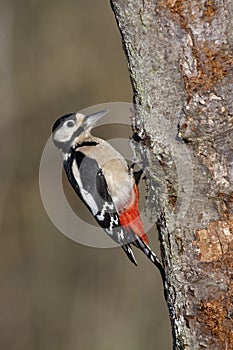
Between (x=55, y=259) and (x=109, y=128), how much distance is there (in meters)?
1.03

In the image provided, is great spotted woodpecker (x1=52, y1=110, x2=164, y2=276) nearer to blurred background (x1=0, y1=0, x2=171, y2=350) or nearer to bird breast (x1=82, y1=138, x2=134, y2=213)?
bird breast (x1=82, y1=138, x2=134, y2=213)

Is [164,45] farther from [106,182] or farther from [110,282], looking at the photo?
[110,282]

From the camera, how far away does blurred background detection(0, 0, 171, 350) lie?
510cm

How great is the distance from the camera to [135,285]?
478 centimetres

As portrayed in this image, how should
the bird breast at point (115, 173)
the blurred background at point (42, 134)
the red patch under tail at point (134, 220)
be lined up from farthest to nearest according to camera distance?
the blurred background at point (42, 134) → the bird breast at point (115, 173) → the red patch under tail at point (134, 220)

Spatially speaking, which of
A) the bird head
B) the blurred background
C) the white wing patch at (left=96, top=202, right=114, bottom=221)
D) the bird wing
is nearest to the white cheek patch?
the bird head

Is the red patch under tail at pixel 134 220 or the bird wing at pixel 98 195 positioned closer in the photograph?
the red patch under tail at pixel 134 220

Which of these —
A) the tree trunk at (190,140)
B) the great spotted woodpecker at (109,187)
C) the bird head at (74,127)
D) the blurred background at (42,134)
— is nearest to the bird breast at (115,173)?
the great spotted woodpecker at (109,187)

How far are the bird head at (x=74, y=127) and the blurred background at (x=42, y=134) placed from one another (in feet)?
6.02

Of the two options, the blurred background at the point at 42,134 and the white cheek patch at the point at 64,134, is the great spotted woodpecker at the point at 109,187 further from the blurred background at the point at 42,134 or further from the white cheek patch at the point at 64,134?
→ the blurred background at the point at 42,134

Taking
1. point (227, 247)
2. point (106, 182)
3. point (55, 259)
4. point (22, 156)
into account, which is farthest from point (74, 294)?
point (227, 247)

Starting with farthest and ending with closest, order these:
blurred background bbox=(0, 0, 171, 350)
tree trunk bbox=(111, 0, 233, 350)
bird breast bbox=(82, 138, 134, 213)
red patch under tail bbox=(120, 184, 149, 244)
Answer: blurred background bbox=(0, 0, 171, 350) < bird breast bbox=(82, 138, 134, 213) < red patch under tail bbox=(120, 184, 149, 244) < tree trunk bbox=(111, 0, 233, 350)

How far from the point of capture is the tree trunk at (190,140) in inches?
79.1

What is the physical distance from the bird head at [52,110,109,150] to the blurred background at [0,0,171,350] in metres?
1.84
